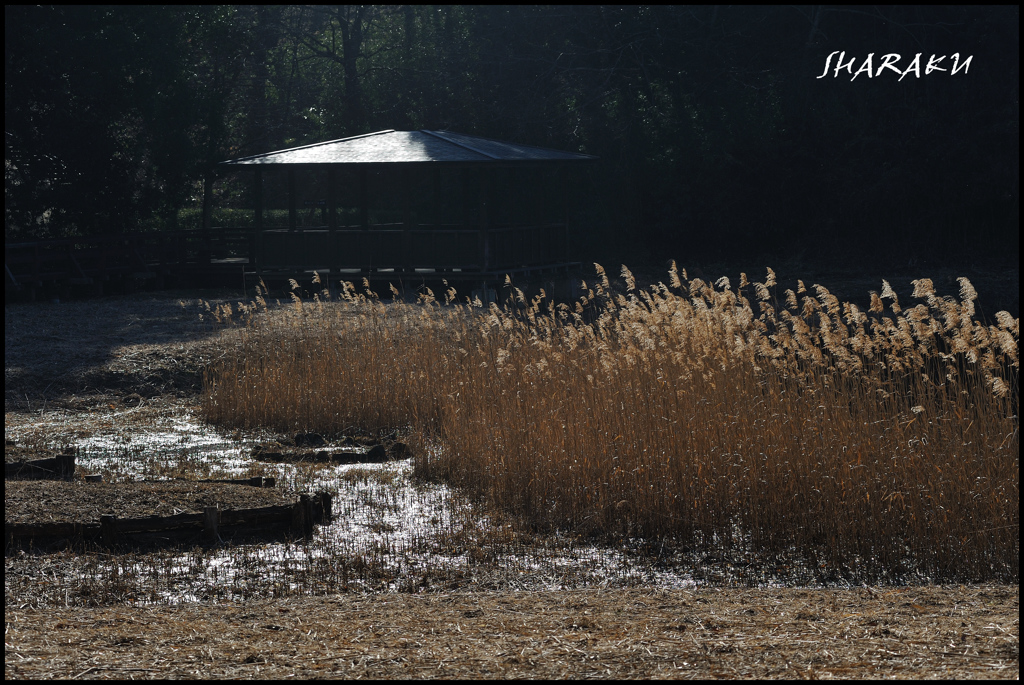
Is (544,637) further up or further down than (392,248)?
further down

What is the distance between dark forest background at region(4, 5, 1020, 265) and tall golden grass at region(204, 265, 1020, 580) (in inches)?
736

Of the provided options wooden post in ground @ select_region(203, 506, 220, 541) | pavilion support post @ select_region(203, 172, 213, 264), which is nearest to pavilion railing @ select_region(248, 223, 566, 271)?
pavilion support post @ select_region(203, 172, 213, 264)

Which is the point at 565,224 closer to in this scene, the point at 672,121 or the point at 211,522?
the point at 672,121

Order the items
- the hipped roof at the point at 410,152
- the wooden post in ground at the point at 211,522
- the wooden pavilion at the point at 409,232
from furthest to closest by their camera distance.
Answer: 1. the wooden pavilion at the point at 409,232
2. the hipped roof at the point at 410,152
3. the wooden post in ground at the point at 211,522

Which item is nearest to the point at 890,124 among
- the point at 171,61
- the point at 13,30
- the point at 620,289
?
the point at 620,289

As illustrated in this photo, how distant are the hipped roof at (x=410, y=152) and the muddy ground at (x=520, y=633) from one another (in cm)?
1582

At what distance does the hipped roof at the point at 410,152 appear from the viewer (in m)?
22.4

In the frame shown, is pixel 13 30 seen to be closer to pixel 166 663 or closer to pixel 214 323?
pixel 214 323

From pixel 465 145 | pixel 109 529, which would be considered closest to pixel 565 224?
pixel 465 145

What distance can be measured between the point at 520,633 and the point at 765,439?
333 centimetres

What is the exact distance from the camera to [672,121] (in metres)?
30.2

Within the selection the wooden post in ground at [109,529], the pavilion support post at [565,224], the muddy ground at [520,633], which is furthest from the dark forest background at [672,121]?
the muddy ground at [520,633]

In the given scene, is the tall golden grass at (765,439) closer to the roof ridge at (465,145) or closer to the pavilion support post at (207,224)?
the roof ridge at (465,145)

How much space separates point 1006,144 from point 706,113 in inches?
288
